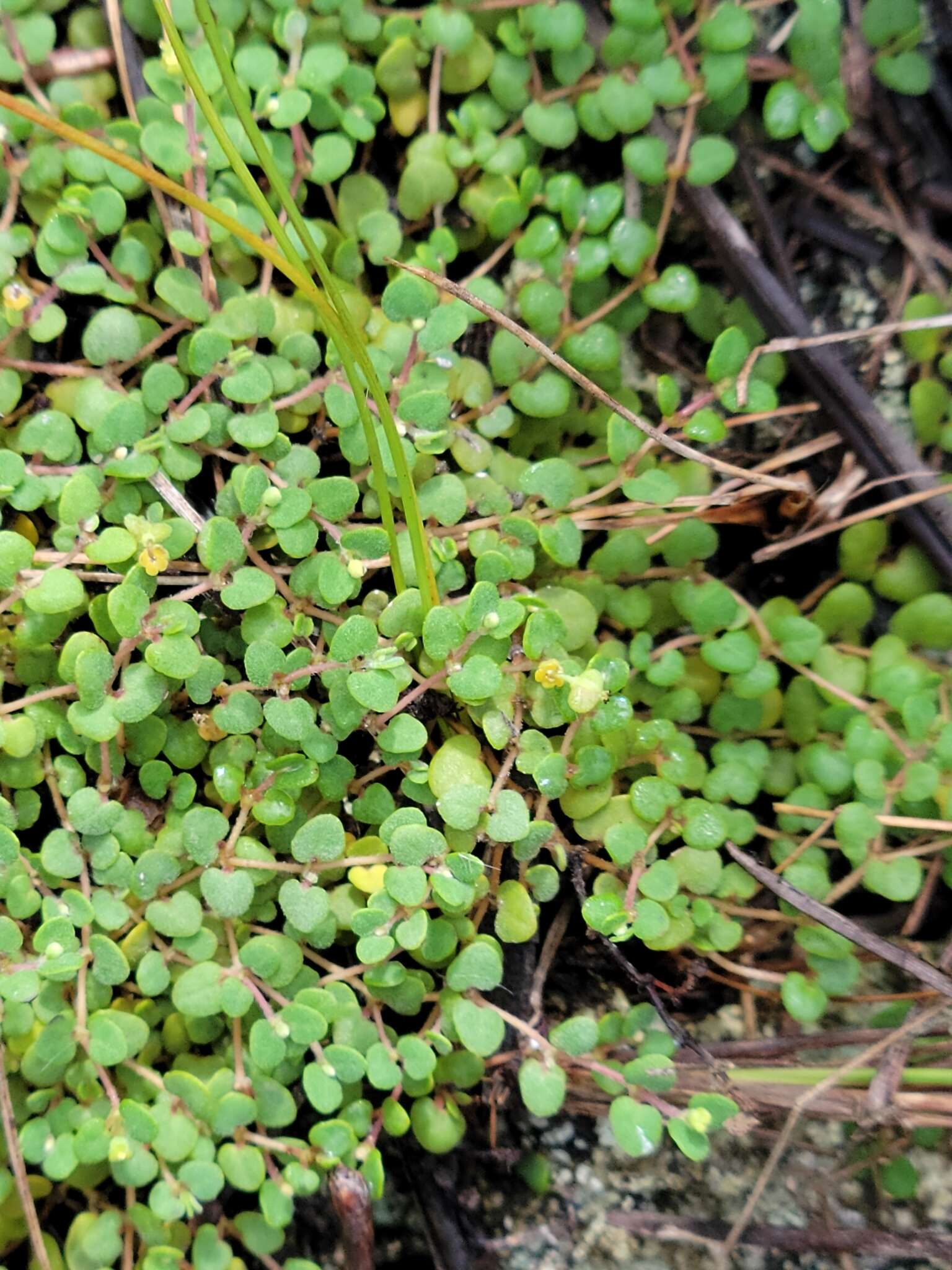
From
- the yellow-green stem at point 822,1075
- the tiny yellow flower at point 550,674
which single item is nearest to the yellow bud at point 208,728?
the tiny yellow flower at point 550,674

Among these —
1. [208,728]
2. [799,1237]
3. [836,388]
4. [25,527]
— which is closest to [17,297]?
[25,527]

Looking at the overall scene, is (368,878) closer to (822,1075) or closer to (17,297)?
(822,1075)

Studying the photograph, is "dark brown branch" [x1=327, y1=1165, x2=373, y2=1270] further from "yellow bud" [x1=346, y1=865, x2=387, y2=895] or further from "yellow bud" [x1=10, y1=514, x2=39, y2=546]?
"yellow bud" [x1=10, y1=514, x2=39, y2=546]

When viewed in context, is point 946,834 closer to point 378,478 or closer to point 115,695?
point 378,478

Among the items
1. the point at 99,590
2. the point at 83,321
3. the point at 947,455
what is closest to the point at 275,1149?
the point at 99,590

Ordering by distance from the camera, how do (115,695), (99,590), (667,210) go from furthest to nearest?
(667,210) → (99,590) → (115,695)

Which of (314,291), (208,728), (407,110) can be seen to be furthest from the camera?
(407,110)
